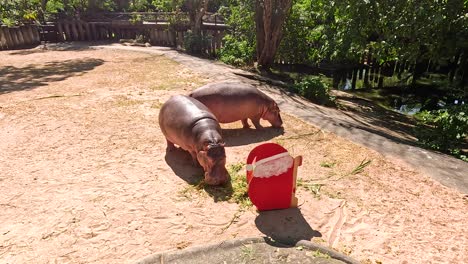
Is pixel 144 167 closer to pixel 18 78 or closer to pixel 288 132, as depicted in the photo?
pixel 288 132

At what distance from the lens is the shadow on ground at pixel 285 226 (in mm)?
4141

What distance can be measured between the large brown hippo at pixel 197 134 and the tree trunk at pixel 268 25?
29.2 feet

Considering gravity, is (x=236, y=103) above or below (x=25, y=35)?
below

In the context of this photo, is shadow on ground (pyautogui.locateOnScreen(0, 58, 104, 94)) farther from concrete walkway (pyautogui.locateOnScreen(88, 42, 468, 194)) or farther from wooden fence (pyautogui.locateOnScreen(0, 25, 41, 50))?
wooden fence (pyautogui.locateOnScreen(0, 25, 41, 50))

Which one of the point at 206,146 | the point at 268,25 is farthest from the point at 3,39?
the point at 206,146

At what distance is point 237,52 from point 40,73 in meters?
8.27

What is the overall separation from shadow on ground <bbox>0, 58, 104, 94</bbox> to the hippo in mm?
6821

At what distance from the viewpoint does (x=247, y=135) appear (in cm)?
741

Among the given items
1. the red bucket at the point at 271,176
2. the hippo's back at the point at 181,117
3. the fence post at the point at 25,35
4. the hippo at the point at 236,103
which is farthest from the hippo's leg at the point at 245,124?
the fence post at the point at 25,35

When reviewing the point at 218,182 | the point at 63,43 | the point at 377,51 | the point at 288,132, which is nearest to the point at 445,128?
the point at 288,132

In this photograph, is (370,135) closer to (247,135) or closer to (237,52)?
(247,135)

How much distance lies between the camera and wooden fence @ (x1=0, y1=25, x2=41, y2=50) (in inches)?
723

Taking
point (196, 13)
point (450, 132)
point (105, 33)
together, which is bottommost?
point (450, 132)

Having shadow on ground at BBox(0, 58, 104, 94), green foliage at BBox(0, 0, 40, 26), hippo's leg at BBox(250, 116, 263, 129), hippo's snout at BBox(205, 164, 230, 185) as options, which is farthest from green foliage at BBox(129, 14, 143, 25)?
hippo's snout at BBox(205, 164, 230, 185)
